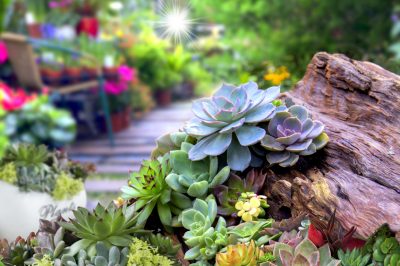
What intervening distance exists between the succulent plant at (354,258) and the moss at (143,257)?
333 mm

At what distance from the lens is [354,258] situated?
40.9 inches

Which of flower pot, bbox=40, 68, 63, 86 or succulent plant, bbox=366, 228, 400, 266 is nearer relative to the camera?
succulent plant, bbox=366, 228, 400, 266

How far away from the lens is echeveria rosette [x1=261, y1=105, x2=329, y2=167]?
1.29m

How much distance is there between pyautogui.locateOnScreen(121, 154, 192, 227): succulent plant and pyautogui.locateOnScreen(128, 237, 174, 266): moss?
0.10 m

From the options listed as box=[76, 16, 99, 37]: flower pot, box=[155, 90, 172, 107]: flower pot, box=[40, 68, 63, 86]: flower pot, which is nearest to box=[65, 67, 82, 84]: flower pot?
box=[40, 68, 63, 86]: flower pot

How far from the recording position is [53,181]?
6.72 ft

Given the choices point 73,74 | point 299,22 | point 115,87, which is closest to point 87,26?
point 115,87

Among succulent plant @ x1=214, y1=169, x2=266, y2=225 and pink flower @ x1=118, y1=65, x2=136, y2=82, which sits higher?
succulent plant @ x1=214, y1=169, x2=266, y2=225

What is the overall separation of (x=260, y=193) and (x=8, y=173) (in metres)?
1.07

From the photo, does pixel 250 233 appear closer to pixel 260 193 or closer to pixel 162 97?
pixel 260 193

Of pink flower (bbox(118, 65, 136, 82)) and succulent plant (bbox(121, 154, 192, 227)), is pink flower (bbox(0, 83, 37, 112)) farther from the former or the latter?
succulent plant (bbox(121, 154, 192, 227))

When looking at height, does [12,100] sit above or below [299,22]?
below

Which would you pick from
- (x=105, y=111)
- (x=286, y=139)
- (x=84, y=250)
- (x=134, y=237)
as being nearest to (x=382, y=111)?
(x=286, y=139)

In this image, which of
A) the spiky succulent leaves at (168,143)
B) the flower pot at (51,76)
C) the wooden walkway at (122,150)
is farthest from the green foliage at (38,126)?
the spiky succulent leaves at (168,143)
